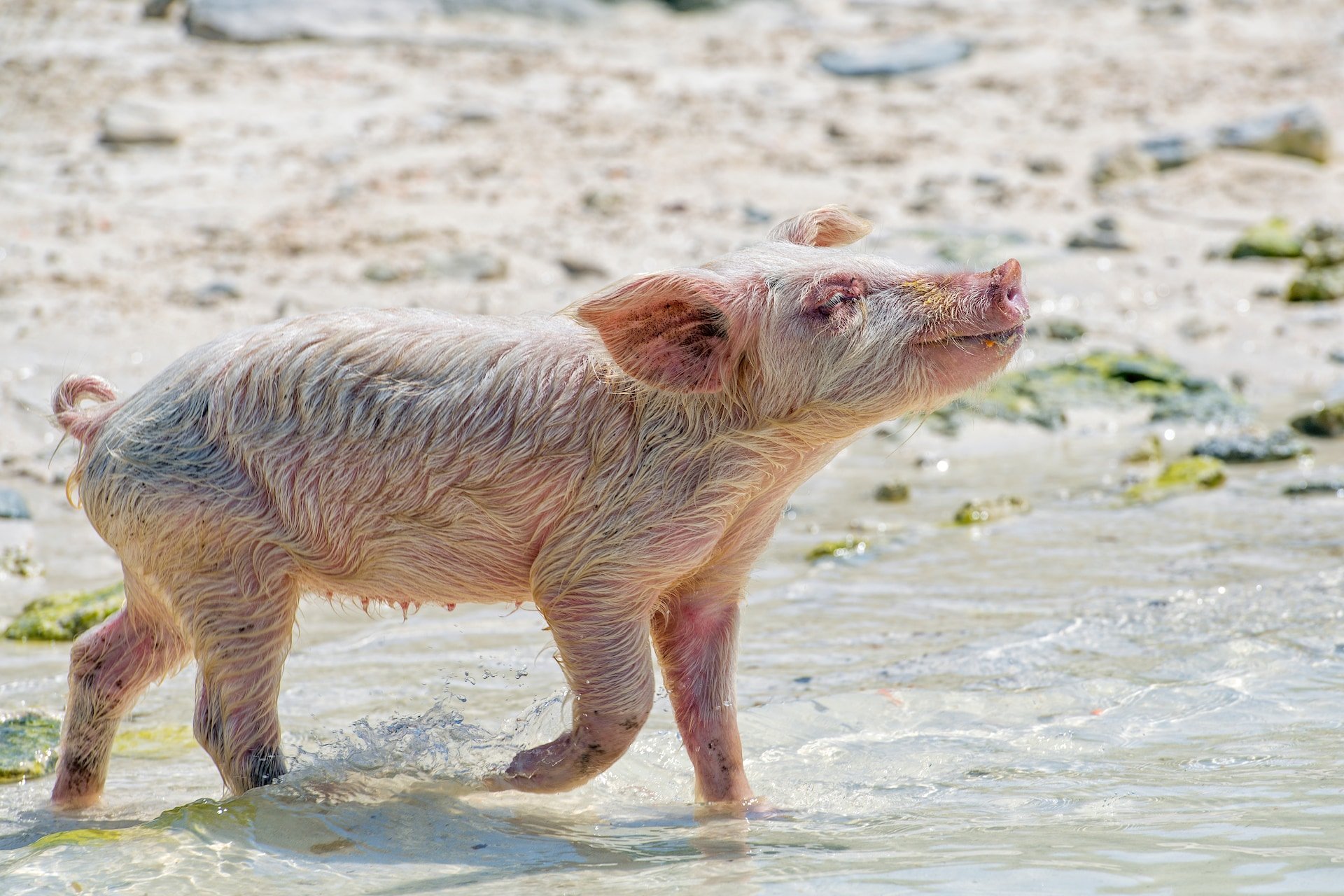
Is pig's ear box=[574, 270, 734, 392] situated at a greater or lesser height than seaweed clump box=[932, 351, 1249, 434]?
greater

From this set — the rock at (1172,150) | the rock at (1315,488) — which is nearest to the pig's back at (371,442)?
the rock at (1315,488)

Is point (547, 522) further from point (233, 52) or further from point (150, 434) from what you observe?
point (233, 52)

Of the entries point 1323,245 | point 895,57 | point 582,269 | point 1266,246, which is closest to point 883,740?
point 582,269

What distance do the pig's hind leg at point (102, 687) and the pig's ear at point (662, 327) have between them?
1801 mm

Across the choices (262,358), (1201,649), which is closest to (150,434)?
(262,358)

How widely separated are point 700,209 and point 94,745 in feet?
26.7

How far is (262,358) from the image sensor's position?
504 cm

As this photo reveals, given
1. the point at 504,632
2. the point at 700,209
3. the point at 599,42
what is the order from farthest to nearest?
the point at 599,42 < the point at 700,209 < the point at 504,632

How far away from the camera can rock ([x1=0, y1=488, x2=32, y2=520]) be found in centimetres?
801

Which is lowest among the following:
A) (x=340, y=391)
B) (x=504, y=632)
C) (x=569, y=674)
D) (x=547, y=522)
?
(x=504, y=632)

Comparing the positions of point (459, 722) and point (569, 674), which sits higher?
point (569, 674)

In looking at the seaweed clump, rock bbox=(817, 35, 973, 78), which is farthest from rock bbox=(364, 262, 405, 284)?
rock bbox=(817, 35, 973, 78)

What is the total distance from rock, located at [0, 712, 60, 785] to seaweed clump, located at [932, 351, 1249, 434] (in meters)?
5.80

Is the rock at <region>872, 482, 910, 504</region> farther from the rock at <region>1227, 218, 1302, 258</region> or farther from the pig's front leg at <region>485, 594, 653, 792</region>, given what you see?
the rock at <region>1227, 218, 1302, 258</region>
